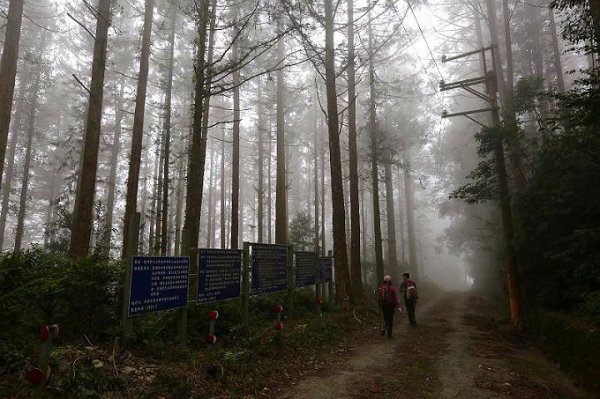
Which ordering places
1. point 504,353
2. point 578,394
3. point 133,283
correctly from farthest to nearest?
1. point 504,353
2. point 578,394
3. point 133,283

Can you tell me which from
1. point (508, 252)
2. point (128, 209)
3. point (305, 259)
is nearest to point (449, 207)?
point (508, 252)

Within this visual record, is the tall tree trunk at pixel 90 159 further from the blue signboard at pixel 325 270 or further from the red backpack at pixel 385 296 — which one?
the red backpack at pixel 385 296

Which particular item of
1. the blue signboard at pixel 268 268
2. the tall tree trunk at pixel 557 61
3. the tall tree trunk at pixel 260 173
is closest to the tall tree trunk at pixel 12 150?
the tall tree trunk at pixel 260 173

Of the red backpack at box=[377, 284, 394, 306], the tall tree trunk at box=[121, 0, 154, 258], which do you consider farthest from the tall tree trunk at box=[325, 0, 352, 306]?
the tall tree trunk at box=[121, 0, 154, 258]

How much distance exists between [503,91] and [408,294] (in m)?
11.1

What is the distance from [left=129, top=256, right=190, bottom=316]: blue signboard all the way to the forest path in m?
2.15

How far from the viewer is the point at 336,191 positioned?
1266 centimetres

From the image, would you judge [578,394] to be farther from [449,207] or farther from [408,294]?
[449,207]

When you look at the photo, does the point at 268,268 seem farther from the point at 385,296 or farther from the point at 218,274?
the point at 385,296

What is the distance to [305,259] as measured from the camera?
1113 centimetres

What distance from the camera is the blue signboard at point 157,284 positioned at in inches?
203

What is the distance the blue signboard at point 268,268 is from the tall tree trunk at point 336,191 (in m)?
2.93

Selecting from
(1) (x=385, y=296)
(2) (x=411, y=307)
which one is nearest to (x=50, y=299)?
(1) (x=385, y=296)

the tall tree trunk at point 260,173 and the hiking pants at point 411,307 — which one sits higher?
the tall tree trunk at point 260,173
